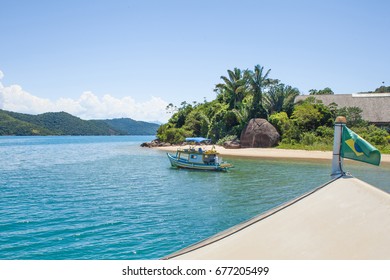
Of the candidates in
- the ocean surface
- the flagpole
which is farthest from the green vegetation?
the flagpole

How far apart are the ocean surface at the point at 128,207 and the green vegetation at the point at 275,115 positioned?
15.5m

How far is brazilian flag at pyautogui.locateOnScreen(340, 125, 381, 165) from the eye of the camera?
648 cm

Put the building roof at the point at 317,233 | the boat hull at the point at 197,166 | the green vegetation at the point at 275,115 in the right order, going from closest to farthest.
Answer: the building roof at the point at 317,233
the boat hull at the point at 197,166
the green vegetation at the point at 275,115

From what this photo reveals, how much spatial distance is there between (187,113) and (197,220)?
177 ft

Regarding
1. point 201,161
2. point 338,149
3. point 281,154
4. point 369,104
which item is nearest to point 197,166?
point 201,161

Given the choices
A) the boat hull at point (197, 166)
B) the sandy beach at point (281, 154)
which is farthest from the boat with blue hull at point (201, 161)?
the sandy beach at point (281, 154)

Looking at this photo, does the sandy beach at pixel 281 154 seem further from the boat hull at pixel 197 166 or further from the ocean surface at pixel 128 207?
the boat hull at pixel 197 166

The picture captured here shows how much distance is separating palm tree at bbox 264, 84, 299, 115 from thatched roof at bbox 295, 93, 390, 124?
→ 24.4 ft

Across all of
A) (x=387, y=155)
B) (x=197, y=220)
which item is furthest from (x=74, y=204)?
(x=387, y=155)

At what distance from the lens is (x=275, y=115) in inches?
1810

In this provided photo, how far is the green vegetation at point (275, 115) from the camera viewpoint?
136 ft

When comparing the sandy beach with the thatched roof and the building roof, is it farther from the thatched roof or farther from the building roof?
the building roof

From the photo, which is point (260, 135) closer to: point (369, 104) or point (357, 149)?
point (369, 104)

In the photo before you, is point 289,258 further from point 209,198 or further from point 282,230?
point 209,198
